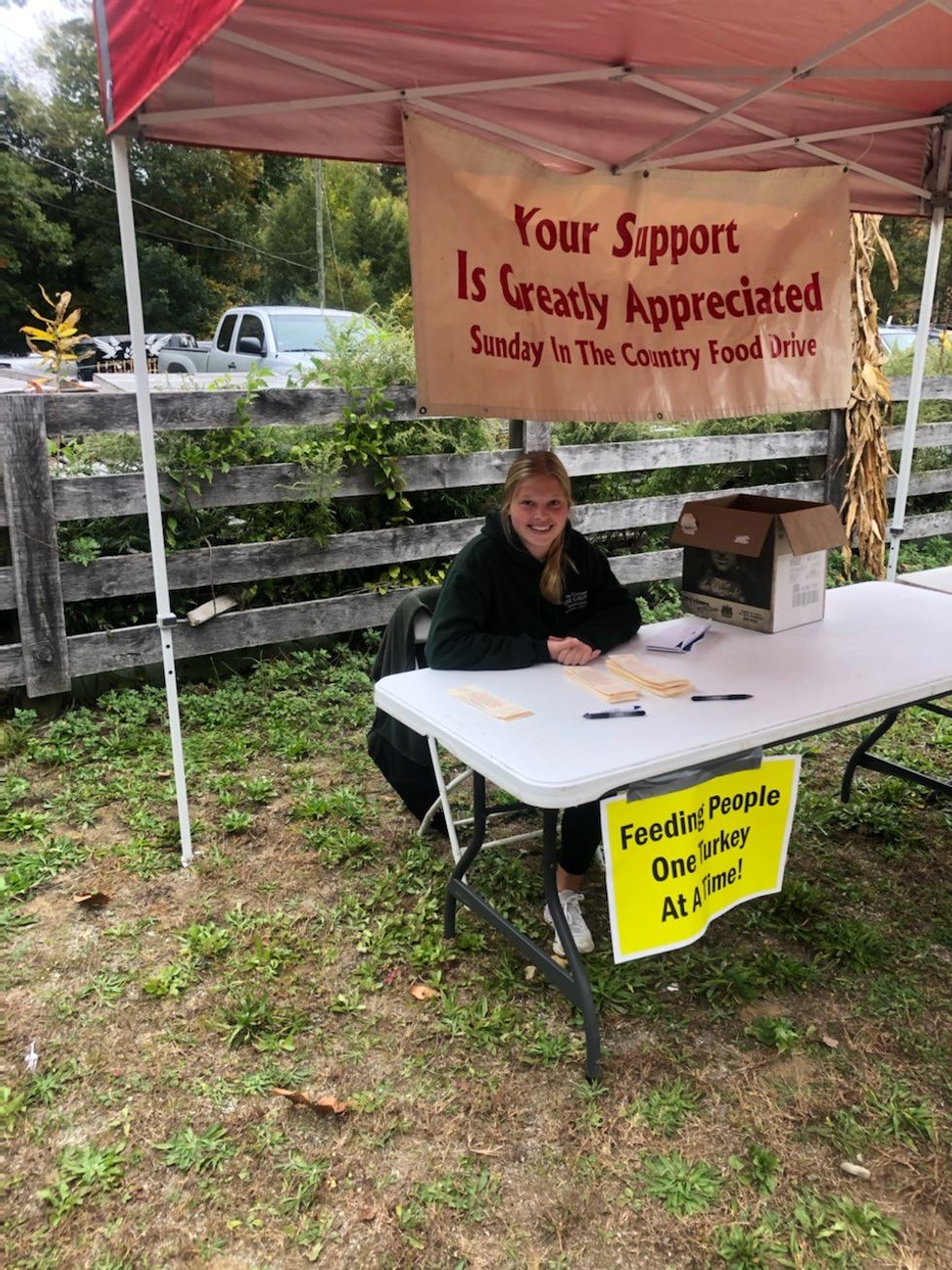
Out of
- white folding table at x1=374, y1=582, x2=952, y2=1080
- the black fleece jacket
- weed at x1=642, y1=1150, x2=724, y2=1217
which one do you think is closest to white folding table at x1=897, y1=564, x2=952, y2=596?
white folding table at x1=374, y1=582, x2=952, y2=1080

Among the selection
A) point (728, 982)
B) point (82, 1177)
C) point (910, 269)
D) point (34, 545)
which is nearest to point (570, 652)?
point (728, 982)

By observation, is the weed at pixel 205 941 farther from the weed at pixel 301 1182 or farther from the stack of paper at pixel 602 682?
the stack of paper at pixel 602 682

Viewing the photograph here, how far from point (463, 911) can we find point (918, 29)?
3.10m

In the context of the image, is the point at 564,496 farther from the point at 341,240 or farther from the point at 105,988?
the point at 341,240

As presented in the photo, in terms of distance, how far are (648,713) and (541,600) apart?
0.75 metres

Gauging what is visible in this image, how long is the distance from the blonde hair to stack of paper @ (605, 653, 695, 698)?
326 mm

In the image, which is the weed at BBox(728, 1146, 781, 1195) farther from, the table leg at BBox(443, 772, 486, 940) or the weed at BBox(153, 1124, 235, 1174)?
the weed at BBox(153, 1124, 235, 1174)

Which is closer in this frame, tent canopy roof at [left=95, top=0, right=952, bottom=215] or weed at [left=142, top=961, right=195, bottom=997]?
tent canopy roof at [left=95, top=0, right=952, bottom=215]

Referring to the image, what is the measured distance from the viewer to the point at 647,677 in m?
2.37

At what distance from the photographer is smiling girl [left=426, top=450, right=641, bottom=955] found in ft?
8.27

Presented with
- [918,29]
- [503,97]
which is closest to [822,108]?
[918,29]

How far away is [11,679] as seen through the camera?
3.99m

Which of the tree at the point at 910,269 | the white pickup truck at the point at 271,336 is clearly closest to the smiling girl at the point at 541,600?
the white pickup truck at the point at 271,336

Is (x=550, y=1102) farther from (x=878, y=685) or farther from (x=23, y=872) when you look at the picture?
(x=23, y=872)
